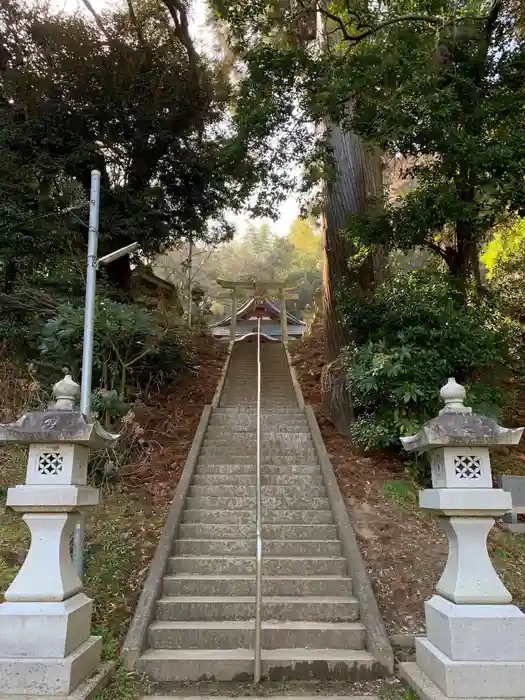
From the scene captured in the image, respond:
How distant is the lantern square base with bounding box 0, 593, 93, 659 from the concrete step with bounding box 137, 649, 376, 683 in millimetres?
812

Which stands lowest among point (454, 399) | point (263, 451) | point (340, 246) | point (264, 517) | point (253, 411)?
point (264, 517)

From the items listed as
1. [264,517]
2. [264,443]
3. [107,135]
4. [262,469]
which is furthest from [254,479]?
[107,135]

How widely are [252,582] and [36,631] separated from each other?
2049mm

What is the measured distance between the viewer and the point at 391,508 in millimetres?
5895

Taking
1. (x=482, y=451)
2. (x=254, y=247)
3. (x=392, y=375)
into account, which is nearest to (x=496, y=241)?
(x=392, y=375)

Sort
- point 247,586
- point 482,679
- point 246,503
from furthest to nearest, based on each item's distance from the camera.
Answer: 1. point 246,503
2. point 247,586
3. point 482,679

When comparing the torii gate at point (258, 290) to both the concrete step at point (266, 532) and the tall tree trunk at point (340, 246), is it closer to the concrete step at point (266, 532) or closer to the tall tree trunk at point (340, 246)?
the tall tree trunk at point (340, 246)

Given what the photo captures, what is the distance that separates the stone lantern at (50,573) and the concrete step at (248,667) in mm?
504

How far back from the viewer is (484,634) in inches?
128

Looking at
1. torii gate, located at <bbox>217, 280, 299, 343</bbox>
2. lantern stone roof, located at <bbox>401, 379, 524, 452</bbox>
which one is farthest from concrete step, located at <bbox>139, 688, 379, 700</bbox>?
torii gate, located at <bbox>217, 280, 299, 343</bbox>

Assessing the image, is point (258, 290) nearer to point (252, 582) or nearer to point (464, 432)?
point (252, 582)

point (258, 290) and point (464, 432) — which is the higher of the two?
point (258, 290)

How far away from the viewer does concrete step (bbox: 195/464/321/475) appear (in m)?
6.62

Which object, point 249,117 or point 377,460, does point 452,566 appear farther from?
point 249,117
